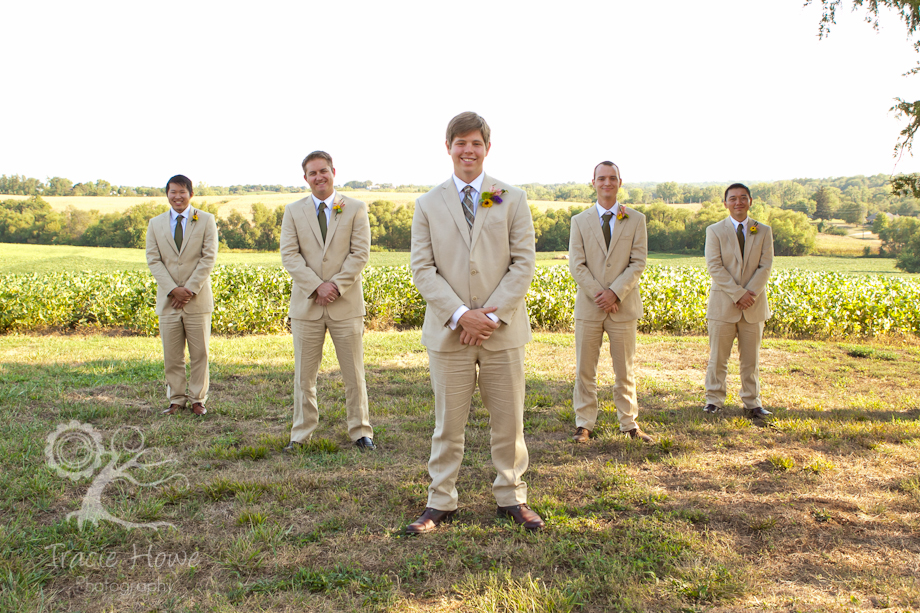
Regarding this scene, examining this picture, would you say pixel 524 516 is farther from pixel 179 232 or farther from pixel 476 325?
pixel 179 232

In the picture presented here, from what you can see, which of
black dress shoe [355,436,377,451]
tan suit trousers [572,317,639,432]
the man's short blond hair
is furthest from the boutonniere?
black dress shoe [355,436,377,451]

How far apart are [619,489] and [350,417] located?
2.41 meters

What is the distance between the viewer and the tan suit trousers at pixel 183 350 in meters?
6.10

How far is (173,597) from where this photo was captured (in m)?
2.88

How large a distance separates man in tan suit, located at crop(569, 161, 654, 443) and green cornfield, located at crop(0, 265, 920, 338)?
7148mm

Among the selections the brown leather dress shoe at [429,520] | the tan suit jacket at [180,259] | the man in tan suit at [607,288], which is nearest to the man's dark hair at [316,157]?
the tan suit jacket at [180,259]

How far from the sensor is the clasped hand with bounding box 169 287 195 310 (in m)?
5.96

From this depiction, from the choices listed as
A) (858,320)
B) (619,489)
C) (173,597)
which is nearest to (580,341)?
(619,489)

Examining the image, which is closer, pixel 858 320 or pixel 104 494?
pixel 104 494

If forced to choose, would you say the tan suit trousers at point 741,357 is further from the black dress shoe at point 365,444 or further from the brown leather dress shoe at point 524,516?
the black dress shoe at point 365,444

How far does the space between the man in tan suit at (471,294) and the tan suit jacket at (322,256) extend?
1619mm

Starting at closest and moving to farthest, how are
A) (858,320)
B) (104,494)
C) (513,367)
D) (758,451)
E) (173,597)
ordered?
(173,597)
(513,367)
(104,494)
(758,451)
(858,320)

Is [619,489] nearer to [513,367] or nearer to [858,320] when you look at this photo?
[513,367]

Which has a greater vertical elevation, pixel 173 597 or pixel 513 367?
pixel 513 367
